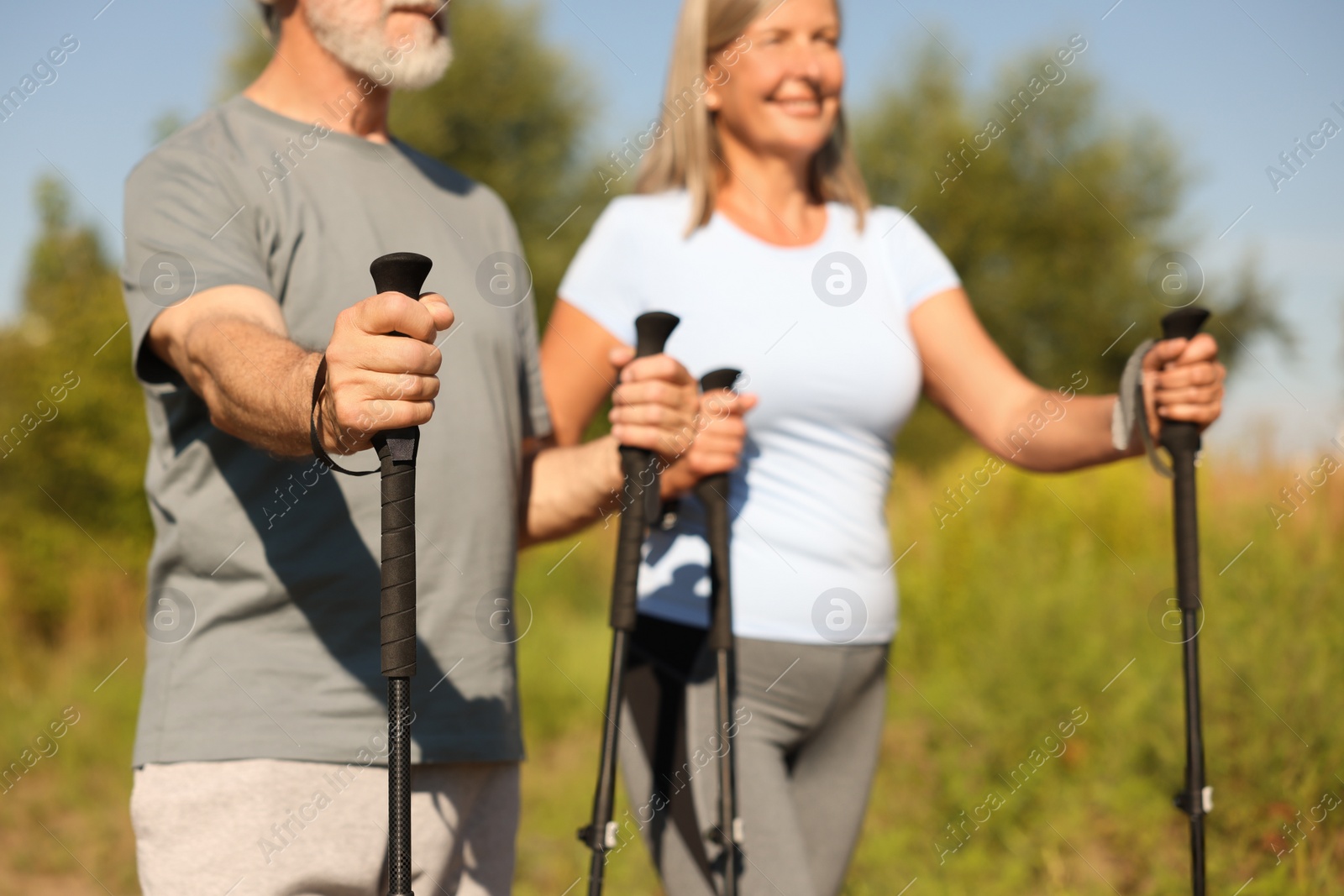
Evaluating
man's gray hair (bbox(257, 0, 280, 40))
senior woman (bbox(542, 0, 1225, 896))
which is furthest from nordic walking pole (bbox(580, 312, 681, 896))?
man's gray hair (bbox(257, 0, 280, 40))

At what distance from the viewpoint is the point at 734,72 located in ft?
9.21

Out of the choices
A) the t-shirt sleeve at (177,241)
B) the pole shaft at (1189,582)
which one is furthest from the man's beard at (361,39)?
the pole shaft at (1189,582)

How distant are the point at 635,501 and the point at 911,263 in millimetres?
957

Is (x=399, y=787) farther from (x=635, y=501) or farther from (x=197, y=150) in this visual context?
(x=197, y=150)

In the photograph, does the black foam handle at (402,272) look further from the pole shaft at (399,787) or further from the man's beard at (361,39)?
the man's beard at (361,39)

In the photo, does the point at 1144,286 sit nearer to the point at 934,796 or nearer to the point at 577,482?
the point at 934,796

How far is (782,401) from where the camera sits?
8.45ft

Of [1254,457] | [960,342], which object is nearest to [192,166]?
[960,342]

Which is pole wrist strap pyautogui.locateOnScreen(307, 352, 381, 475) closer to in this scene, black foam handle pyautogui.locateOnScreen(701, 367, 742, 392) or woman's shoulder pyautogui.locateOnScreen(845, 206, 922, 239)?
black foam handle pyautogui.locateOnScreen(701, 367, 742, 392)

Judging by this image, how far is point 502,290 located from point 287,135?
0.50 m

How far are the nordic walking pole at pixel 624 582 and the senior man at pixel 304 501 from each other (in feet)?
0.18

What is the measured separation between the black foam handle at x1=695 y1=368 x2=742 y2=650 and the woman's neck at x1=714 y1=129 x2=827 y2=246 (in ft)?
1.64

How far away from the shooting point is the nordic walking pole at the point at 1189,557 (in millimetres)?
2459

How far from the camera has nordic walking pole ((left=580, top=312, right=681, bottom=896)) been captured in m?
2.33
